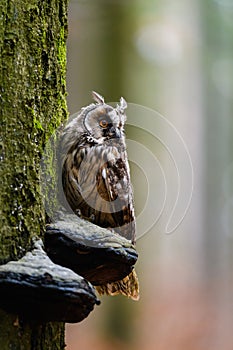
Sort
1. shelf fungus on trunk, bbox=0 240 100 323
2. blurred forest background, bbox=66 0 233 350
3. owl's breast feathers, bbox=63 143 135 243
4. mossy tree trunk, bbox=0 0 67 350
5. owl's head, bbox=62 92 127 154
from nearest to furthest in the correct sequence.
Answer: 1. shelf fungus on trunk, bbox=0 240 100 323
2. mossy tree trunk, bbox=0 0 67 350
3. owl's breast feathers, bbox=63 143 135 243
4. owl's head, bbox=62 92 127 154
5. blurred forest background, bbox=66 0 233 350

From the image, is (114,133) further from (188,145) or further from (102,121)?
(188,145)

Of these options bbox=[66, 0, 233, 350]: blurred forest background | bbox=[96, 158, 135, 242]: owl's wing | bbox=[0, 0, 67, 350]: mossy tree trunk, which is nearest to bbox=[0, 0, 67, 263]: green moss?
bbox=[0, 0, 67, 350]: mossy tree trunk

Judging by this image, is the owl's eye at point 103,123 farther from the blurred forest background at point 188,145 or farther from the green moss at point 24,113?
the blurred forest background at point 188,145

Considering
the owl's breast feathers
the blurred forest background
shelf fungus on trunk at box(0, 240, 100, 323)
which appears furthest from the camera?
the blurred forest background

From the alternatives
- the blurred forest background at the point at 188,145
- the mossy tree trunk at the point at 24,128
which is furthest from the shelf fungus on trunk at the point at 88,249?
the blurred forest background at the point at 188,145

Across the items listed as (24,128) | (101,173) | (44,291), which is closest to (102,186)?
(101,173)

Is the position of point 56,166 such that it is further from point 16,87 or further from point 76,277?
point 76,277

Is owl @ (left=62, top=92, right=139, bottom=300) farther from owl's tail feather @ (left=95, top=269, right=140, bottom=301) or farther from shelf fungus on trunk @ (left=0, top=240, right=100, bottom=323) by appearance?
shelf fungus on trunk @ (left=0, top=240, right=100, bottom=323)
